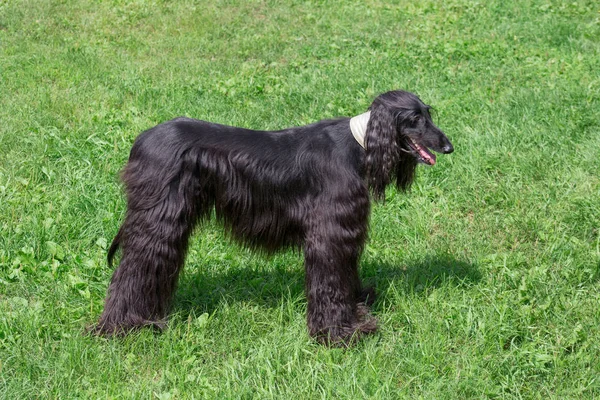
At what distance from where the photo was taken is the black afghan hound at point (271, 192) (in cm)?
398

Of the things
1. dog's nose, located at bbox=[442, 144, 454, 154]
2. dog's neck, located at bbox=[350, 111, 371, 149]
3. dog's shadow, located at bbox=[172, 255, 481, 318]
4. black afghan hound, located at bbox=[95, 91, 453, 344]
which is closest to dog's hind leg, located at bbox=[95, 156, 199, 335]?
black afghan hound, located at bbox=[95, 91, 453, 344]

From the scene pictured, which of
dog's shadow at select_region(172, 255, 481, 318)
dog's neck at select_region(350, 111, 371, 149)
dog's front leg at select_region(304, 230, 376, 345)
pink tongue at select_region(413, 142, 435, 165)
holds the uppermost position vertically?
dog's neck at select_region(350, 111, 371, 149)

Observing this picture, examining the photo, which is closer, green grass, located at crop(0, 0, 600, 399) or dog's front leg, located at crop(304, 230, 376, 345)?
green grass, located at crop(0, 0, 600, 399)

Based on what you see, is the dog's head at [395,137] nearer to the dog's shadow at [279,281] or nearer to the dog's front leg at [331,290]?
the dog's front leg at [331,290]

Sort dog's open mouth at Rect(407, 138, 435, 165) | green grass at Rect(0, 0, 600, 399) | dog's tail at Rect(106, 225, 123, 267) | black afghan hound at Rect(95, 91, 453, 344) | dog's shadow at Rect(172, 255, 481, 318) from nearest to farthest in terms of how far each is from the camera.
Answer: green grass at Rect(0, 0, 600, 399), black afghan hound at Rect(95, 91, 453, 344), dog's open mouth at Rect(407, 138, 435, 165), dog's tail at Rect(106, 225, 123, 267), dog's shadow at Rect(172, 255, 481, 318)

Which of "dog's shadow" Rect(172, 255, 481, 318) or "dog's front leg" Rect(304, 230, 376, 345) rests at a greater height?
"dog's front leg" Rect(304, 230, 376, 345)

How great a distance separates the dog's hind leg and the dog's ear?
1051 millimetres

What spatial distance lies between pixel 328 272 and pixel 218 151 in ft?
3.17

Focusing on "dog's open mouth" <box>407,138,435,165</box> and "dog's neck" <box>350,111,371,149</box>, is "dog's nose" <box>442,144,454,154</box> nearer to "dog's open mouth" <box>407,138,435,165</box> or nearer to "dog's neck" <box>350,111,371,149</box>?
"dog's open mouth" <box>407,138,435,165</box>

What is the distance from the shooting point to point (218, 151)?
4016 millimetres

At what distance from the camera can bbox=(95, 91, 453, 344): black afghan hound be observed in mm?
3979

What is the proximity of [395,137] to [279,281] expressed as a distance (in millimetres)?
1398

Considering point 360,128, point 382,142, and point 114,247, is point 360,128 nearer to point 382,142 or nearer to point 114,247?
point 382,142

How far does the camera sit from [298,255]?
15.3 feet
